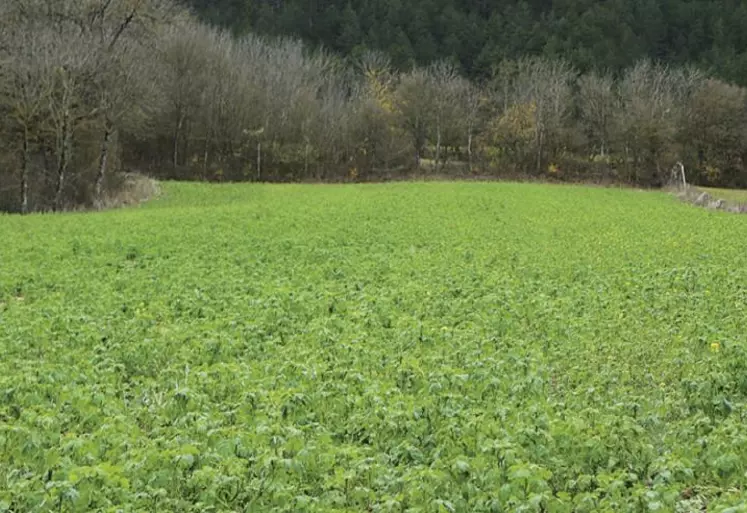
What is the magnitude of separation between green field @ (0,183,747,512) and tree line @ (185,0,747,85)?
69.3m

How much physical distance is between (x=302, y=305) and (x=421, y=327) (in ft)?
8.85

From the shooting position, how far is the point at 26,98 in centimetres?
3047

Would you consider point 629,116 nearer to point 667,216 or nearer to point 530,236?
point 667,216

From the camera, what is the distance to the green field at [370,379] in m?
5.43

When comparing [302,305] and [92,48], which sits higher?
[92,48]

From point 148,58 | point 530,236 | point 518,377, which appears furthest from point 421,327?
point 148,58

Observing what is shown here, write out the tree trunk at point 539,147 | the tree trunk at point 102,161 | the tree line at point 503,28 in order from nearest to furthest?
the tree trunk at point 102,161 → the tree trunk at point 539,147 → the tree line at point 503,28

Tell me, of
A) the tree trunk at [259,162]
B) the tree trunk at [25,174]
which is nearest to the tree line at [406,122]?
the tree trunk at [259,162]

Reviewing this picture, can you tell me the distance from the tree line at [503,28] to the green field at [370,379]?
69317 millimetres

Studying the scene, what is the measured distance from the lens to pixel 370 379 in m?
8.28

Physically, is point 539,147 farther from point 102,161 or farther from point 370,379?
point 370,379

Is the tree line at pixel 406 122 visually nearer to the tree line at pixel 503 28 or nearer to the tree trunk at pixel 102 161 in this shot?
the tree trunk at pixel 102 161

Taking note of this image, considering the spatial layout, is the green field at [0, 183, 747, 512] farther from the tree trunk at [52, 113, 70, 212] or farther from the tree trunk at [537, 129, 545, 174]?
the tree trunk at [537, 129, 545, 174]

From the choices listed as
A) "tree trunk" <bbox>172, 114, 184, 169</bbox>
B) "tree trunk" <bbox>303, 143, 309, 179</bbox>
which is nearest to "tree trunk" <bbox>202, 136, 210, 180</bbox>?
"tree trunk" <bbox>172, 114, 184, 169</bbox>
